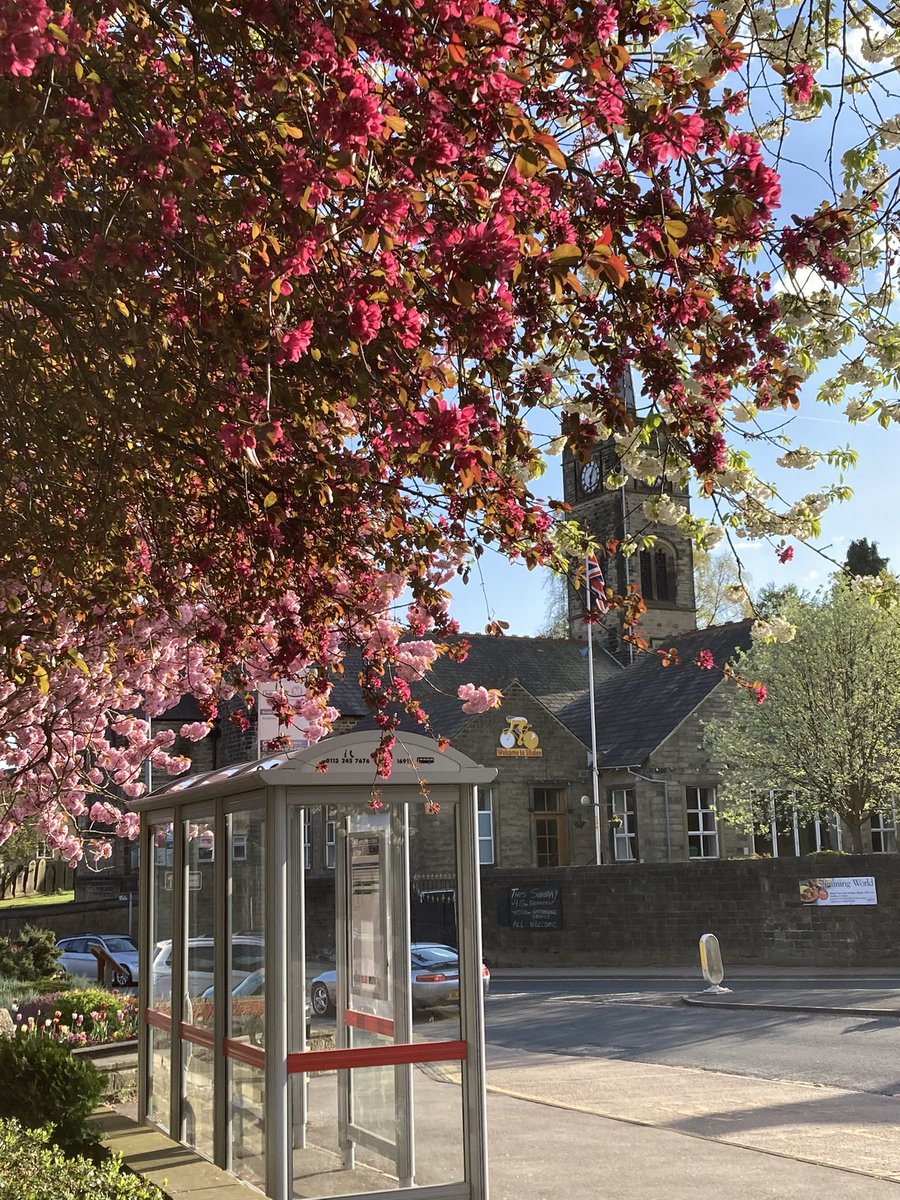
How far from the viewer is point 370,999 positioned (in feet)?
27.6

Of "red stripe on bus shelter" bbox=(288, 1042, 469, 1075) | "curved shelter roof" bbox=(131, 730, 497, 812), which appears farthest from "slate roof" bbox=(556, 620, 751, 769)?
"red stripe on bus shelter" bbox=(288, 1042, 469, 1075)

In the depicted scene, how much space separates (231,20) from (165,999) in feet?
26.5

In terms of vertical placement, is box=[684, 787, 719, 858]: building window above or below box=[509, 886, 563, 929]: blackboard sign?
above

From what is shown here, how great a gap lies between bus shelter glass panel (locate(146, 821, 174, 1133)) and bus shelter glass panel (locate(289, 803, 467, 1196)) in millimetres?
2066

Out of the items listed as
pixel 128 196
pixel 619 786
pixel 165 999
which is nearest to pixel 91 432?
pixel 128 196

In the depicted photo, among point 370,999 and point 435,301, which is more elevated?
point 435,301

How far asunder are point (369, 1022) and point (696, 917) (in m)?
24.0

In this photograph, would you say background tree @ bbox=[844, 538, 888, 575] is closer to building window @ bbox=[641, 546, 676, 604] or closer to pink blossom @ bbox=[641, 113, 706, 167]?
building window @ bbox=[641, 546, 676, 604]

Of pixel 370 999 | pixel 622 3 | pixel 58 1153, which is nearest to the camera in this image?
pixel 622 3

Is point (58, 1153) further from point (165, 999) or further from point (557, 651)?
point (557, 651)

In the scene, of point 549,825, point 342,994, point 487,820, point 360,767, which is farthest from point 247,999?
point 549,825

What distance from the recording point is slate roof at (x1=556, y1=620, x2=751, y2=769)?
40.8 m

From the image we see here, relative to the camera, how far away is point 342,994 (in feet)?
28.3

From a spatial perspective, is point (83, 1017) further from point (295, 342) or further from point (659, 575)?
point (659, 575)
